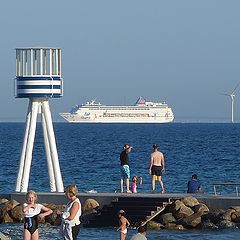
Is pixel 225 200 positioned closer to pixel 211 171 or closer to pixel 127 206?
pixel 127 206

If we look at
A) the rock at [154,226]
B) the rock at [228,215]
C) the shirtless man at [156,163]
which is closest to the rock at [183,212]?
the rock at [154,226]

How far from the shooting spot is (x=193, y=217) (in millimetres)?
30344

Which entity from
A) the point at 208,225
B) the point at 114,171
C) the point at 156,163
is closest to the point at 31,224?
the point at 208,225

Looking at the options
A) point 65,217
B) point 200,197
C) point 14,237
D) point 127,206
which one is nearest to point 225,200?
point 200,197

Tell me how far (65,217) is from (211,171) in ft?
141

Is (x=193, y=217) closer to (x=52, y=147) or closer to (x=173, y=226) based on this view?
(x=173, y=226)

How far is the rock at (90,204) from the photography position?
3141 cm

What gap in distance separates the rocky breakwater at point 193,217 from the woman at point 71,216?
1040 cm

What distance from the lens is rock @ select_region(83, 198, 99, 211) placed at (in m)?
31.4

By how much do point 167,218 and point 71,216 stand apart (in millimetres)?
11130

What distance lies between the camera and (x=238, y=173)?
2365 inches

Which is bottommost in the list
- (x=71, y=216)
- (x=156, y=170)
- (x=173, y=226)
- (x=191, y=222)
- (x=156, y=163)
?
(x=173, y=226)

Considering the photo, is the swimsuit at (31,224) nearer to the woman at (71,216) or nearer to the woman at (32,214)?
the woman at (32,214)

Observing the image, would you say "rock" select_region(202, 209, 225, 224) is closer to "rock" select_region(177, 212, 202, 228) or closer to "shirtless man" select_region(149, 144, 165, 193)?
"rock" select_region(177, 212, 202, 228)
